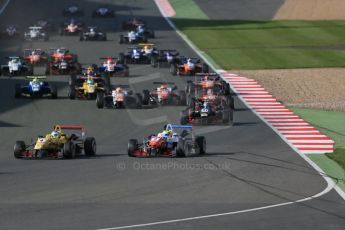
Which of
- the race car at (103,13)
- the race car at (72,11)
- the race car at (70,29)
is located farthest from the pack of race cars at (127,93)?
the race car at (72,11)

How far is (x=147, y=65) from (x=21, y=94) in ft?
50.6

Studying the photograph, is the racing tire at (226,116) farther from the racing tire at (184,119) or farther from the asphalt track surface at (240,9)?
the asphalt track surface at (240,9)

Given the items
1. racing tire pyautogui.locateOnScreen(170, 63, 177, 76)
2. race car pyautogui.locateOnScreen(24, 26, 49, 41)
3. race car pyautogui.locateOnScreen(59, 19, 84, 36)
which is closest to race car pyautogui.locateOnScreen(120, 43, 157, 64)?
racing tire pyautogui.locateOnScreen(170, 63, 177, 76)

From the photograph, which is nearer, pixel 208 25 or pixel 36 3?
pixel 208 25

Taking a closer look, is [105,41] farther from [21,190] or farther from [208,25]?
[21,190]

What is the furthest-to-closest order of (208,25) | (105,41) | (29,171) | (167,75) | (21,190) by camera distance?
1. (208,25)
2. (105,41)
3. (167,75)
4. (29,171)
5. (21,190)

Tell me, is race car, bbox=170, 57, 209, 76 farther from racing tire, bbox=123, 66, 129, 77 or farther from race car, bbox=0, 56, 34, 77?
race car, bbox=0, 56, 34, 77

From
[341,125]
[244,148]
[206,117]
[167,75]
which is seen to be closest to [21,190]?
[244,148]

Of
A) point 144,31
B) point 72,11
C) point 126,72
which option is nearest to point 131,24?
point 144,31

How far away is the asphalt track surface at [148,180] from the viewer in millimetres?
30656

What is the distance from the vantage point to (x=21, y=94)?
56.5m

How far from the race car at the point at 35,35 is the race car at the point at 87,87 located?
25.1 metres

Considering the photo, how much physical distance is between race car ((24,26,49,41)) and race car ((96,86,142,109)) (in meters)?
29.4

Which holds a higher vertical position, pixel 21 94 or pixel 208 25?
pixel 208 25
